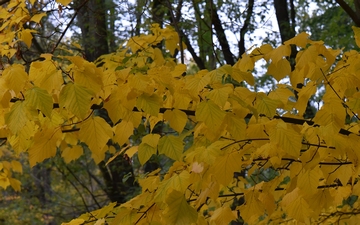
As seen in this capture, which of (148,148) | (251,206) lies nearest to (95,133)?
(148,148)

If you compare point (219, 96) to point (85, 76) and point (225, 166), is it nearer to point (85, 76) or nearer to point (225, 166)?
point (225, 166)

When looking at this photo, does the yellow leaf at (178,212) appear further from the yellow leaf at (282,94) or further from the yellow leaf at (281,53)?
the yellow leaf at (282,94)

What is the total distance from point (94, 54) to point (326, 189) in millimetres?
4502

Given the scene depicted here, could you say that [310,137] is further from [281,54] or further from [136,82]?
[136,82]

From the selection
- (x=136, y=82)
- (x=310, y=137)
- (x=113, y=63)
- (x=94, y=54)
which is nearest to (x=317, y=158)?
(x=310, y=137)

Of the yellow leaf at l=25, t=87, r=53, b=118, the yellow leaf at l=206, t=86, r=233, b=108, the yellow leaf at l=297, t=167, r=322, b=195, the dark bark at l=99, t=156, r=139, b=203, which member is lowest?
the dark bark at l=99, t=156, r=139, b=203

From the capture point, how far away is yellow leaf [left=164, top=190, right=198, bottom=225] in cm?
150

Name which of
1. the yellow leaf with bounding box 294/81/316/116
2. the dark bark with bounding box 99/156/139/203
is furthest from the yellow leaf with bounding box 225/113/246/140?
the dark bark with bounding box 99/156/139/203

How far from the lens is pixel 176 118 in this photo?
1.68 m

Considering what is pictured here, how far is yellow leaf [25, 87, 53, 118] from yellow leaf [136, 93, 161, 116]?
30 cm

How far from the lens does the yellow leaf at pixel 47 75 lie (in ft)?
4.78

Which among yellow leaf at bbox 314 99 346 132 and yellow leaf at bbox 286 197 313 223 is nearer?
yellow leaf at bbox 314 99 346 132

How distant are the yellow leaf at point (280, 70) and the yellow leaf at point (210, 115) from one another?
0.46 metres

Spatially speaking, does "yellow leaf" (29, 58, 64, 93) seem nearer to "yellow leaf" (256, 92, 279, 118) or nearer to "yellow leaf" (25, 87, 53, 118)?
"yellow leaf" (25, 87, 53, 118)
